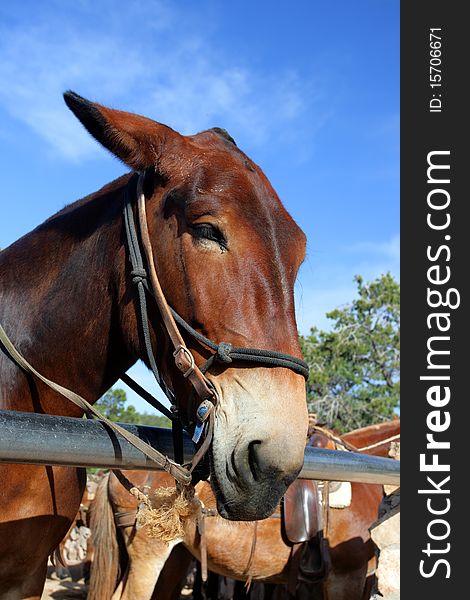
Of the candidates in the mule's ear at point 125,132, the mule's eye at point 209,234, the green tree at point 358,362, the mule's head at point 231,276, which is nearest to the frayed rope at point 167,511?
the mule's head at point 231,276

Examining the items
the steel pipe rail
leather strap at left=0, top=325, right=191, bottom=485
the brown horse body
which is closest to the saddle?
the brown horse body

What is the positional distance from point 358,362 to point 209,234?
67.2ft

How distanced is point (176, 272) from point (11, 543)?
1055 millimetres

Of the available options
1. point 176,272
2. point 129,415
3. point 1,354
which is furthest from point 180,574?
point 129,415

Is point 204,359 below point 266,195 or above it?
below

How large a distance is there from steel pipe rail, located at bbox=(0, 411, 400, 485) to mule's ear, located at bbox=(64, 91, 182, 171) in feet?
2.86

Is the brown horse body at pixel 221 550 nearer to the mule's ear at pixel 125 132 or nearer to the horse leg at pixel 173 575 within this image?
the horse leg at pixel 173 575

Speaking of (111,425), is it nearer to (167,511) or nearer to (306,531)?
(167,511)

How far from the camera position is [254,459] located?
5.47 feet

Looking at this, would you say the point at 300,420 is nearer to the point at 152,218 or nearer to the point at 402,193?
the point at 152,218

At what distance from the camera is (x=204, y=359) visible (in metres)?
1.83

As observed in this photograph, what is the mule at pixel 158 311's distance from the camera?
171 cm

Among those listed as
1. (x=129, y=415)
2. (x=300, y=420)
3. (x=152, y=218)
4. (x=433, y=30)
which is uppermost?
(x=129, y=415)

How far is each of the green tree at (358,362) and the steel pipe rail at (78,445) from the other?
17.7 meters
